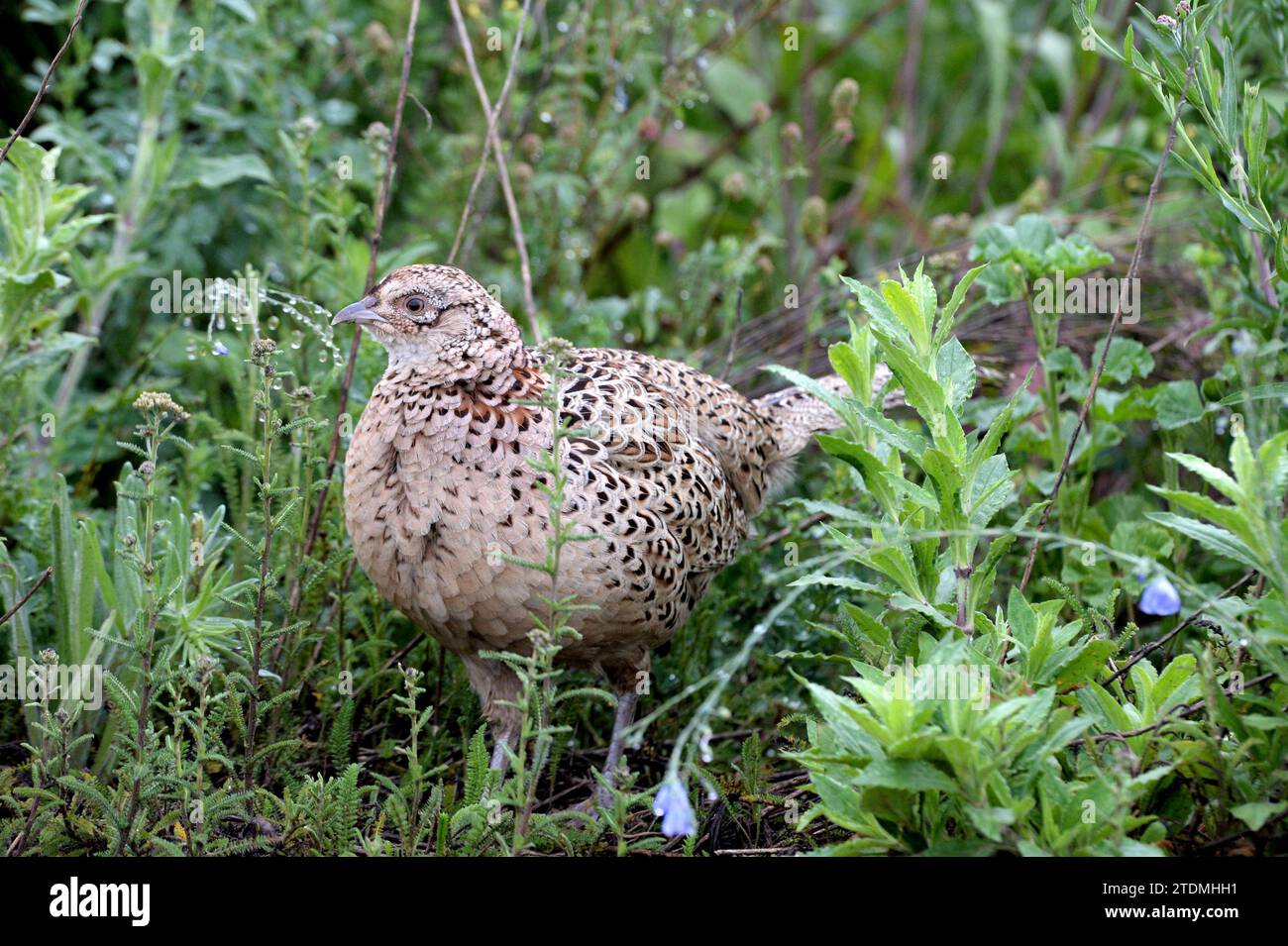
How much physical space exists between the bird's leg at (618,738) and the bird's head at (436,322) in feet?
3.27

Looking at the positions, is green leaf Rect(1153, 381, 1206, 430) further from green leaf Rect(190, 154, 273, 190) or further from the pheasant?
green leaf Rect(190, 154, 273, 190)

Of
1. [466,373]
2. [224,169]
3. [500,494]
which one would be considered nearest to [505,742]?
[500,494]

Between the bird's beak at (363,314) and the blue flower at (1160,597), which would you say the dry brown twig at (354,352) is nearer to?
the bird's beak at (363,314)

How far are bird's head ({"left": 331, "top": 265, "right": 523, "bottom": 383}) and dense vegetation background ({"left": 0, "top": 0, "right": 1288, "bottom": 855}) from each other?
0.30m

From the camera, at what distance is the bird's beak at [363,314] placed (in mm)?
3540

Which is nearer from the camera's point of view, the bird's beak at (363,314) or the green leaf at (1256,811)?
the green leaf at (1256,811)

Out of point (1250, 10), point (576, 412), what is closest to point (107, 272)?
point (576, 412)

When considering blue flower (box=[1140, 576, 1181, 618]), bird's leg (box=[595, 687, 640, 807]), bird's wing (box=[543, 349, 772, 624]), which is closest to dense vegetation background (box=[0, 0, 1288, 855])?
blue flower (box=[1140, 576, 1181, 618])

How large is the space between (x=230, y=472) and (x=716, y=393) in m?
1.43

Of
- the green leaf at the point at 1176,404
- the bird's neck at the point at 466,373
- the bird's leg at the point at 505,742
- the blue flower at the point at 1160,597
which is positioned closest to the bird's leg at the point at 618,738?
the bird's leg at the point at 505,742

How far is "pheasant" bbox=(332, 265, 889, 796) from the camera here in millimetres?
3369

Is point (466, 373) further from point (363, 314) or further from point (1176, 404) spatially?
point (1176, 404)

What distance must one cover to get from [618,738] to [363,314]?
1280mm

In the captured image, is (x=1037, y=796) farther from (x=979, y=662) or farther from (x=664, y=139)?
(x=664, y=139)
